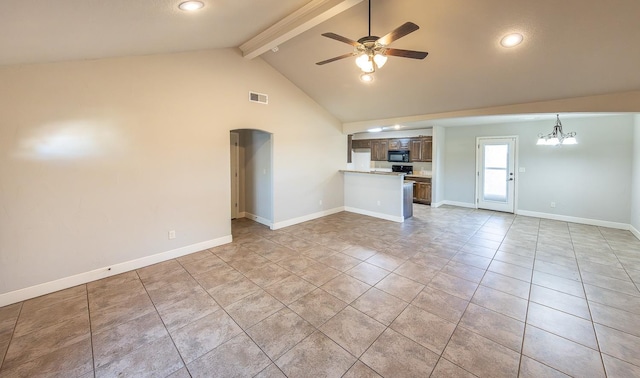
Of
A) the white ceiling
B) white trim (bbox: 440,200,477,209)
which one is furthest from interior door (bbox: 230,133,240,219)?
white trim (bbox: 440,200,477,209)

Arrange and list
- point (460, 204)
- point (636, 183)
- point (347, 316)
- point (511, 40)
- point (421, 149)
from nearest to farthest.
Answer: point (347, 316) < point (511, 40) < point (636, 183) < point (460, 204) < point (421, 149)

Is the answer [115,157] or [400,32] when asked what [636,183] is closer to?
[400,32]

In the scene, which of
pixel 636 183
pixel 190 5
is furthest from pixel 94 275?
pixel 636 183

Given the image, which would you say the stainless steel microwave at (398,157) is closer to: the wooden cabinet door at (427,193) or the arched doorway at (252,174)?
the wooden cabinet door at (427,193)

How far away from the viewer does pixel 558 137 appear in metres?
6.10

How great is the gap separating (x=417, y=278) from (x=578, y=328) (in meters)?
1.49

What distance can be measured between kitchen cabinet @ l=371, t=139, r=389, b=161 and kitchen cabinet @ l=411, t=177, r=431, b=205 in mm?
1527

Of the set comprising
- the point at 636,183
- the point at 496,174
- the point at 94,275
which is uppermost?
the point at 496,174

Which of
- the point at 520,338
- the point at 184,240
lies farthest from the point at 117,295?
the point at 520,338

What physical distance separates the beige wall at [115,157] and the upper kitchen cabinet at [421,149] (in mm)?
5181

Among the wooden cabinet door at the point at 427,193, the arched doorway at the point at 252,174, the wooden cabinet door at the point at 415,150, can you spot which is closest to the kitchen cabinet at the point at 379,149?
the wooden cabinet door at the point at 415,150

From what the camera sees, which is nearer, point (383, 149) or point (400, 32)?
point (400, 32)

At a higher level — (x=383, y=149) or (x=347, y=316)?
(x=383, y=149)

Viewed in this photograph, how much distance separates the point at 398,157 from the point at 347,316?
711cm
